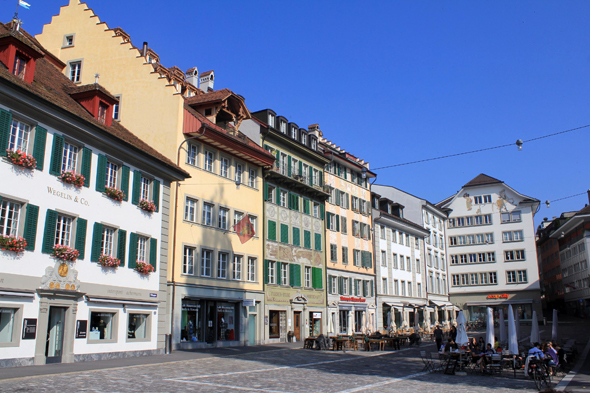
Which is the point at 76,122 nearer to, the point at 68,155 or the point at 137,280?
the point at 68,155

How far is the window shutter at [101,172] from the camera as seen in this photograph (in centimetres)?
2252

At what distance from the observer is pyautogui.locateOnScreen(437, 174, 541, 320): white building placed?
71812mm

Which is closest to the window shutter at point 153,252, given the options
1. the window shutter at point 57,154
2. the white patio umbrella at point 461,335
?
the window shutter at point 57,154

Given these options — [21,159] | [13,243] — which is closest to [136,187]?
[21,159]

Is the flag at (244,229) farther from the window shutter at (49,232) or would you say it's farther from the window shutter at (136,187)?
the window shutter at (49,232)

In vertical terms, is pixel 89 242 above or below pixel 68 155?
below

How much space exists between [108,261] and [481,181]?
64842 mm

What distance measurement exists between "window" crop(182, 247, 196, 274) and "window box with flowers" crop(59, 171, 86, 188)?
9204 millimetres

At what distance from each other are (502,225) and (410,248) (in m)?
20.5

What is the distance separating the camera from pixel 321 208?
44125 millimetres

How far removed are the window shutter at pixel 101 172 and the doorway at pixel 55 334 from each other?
196 inches

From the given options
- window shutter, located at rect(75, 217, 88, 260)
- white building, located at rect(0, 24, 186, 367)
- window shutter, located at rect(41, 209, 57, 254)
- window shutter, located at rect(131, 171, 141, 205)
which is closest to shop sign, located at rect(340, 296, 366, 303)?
white building, located at rect(0, 24, 186, 367)

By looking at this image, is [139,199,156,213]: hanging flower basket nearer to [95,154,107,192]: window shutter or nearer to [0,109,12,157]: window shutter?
[95,154,107,192]: window shutter

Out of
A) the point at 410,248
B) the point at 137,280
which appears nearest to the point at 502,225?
the point at 410,248
